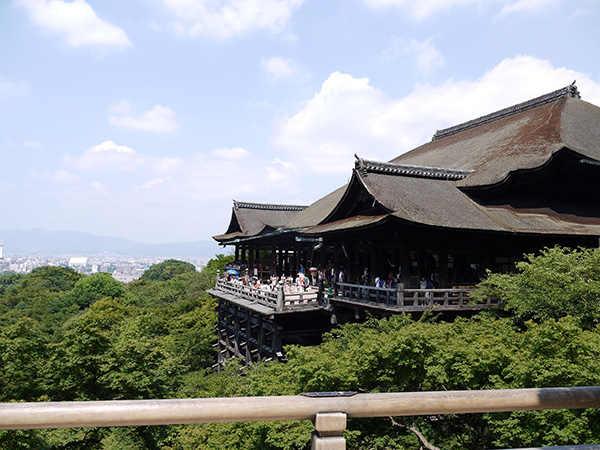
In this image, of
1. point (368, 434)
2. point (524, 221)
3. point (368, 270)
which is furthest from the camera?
point (368, 270)

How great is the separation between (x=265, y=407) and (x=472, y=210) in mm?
16205

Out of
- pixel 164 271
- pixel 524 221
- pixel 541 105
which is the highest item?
pixel 541 105

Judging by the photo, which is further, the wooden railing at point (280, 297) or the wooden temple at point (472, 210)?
the wooden railing at point (280, 297)

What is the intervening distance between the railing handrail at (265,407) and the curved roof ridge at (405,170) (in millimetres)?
15116

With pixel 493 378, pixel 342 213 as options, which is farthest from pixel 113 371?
pixel 493 378

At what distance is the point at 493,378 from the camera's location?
27.9 ft

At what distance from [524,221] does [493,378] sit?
10053 mm

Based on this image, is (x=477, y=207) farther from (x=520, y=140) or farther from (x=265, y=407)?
(x=265, y=407)

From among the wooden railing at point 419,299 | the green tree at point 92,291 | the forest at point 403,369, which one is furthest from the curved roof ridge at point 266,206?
the green tree at point 92,291

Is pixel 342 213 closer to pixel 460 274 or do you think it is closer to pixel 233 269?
pixel 460 274

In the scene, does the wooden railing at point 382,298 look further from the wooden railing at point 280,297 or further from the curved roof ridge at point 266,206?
the curved roof ridge at point 266,206

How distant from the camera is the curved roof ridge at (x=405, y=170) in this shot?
692 inches

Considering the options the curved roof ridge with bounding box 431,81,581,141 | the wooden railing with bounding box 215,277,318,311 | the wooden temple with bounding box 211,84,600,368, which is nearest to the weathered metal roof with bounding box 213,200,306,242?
the wooden railing with bounding box 215,277,318,311

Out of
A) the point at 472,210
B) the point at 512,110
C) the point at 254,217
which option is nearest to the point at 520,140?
the point at 472,210
